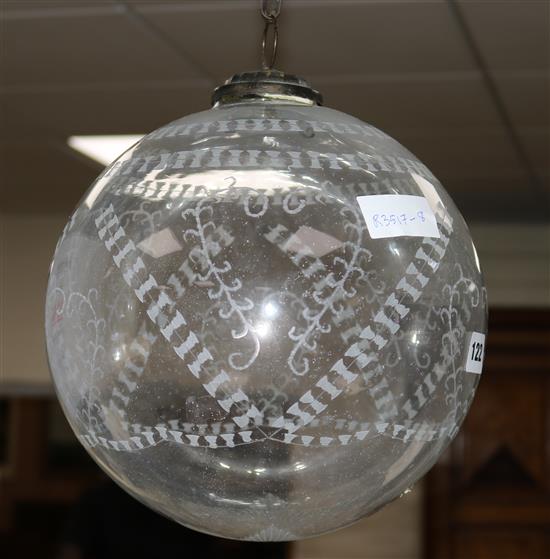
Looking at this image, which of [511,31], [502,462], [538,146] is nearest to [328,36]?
[511,31]

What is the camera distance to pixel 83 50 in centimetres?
238

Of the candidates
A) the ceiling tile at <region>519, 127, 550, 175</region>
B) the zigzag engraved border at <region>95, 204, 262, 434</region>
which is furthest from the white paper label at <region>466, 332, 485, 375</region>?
the ceiling tile at <region>519, 127, 550, 175</region>

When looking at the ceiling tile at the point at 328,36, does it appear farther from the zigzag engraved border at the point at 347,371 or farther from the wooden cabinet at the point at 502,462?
the wooden cabinet at the point at 502,462

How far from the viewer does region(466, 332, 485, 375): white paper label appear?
764mm

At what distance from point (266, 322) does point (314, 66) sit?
1.84m

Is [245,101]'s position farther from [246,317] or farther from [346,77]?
[346,77]

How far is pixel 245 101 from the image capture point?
0.83m

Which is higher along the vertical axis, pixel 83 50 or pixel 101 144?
pixel 83 50

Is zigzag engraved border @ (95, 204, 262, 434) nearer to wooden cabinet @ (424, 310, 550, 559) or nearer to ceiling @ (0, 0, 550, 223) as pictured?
ceiling @ (0, 0, 550, 223)

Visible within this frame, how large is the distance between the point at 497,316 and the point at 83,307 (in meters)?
3.70

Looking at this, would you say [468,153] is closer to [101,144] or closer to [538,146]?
[538,146]

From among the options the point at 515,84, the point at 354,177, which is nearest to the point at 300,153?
the point at 354,177

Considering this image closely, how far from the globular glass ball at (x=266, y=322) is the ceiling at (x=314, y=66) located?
1.32m

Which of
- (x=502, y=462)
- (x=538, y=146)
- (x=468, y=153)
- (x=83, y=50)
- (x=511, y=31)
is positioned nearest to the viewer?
(x=511, y=31)
